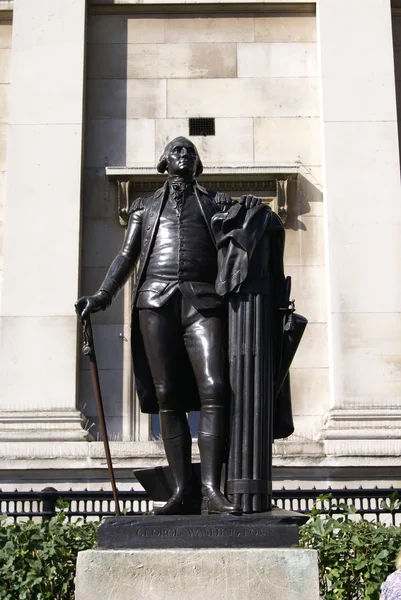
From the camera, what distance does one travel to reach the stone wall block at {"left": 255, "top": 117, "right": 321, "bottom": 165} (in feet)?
53.8

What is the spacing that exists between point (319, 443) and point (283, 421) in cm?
716

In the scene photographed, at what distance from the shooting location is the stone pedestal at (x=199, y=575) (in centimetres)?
619

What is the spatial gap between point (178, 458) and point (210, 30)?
11467mm

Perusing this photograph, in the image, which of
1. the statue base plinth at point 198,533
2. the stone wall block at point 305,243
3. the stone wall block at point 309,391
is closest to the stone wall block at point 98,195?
the stone wall block at point 305,243

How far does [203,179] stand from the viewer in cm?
1614

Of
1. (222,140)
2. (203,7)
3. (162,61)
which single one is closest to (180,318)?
(222,140)

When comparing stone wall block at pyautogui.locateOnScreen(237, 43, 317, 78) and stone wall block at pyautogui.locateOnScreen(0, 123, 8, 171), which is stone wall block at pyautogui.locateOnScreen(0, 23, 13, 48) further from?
stone wall block at pyautogui.locateOnScreen(237, 43, 317, 78)

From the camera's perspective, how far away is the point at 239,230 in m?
7.13

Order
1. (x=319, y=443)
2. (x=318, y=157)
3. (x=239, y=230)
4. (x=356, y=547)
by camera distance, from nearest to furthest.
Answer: (x=239, y=230), (x=356, y=547), (x=319, y=443), (x=318, y=157)

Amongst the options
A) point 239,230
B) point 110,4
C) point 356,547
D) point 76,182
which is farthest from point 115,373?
point 239,230

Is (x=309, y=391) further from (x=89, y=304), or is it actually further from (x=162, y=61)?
(x=89, y=304)

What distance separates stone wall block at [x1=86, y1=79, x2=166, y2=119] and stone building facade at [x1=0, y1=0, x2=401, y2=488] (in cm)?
3

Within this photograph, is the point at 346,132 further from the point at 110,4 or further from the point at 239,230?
the point at 239,230

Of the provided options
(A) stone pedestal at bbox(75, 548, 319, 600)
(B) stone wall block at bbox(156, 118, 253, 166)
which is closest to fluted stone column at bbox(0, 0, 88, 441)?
(B) stone wall block at bbox(156, 118, 253, 166)
